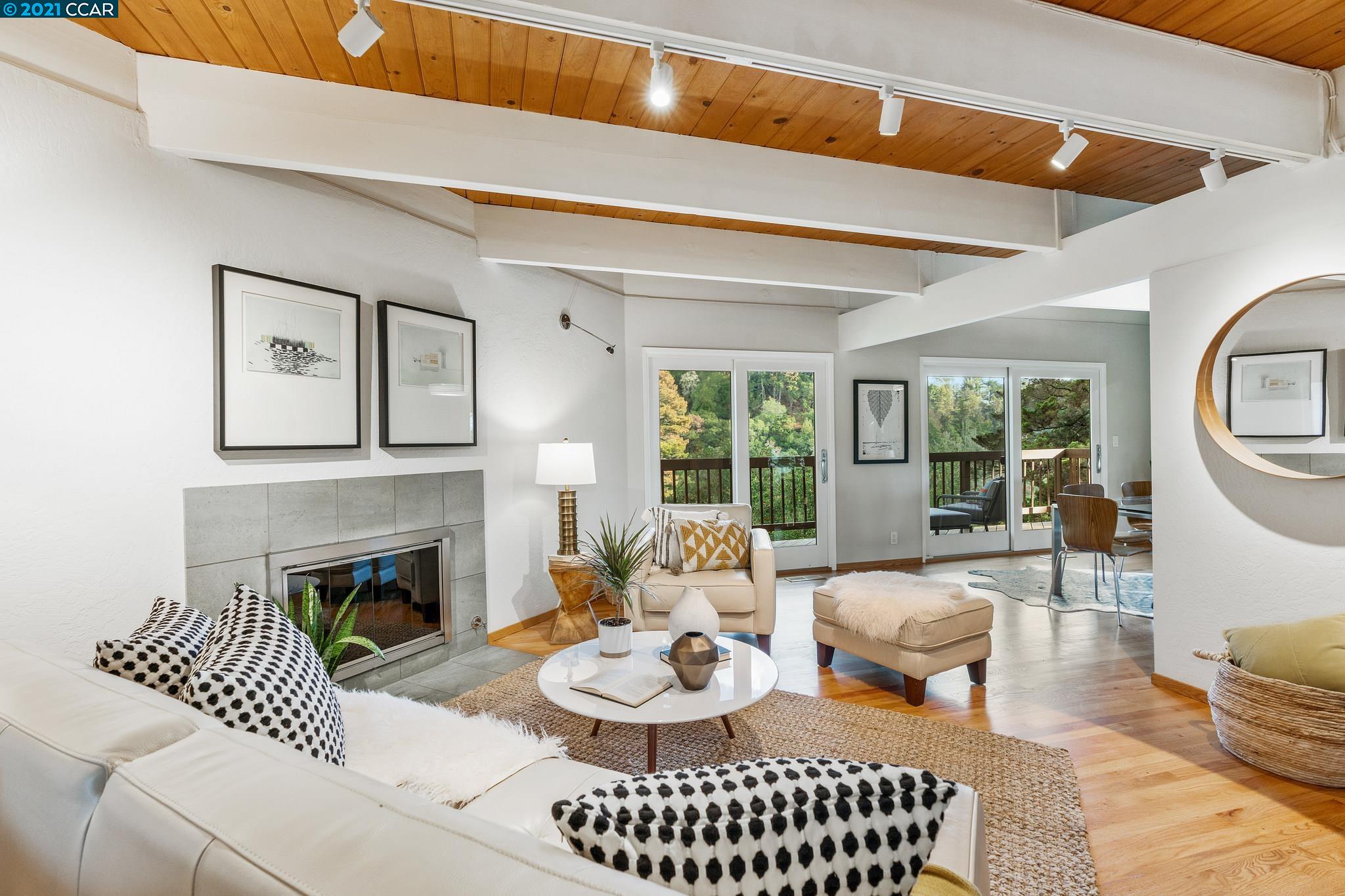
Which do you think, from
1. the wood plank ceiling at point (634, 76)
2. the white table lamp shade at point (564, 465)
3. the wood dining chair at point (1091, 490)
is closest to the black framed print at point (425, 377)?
the white table lamp shade at point (564, 465)

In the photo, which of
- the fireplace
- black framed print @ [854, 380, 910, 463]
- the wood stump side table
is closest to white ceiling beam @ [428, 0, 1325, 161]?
the fireplace

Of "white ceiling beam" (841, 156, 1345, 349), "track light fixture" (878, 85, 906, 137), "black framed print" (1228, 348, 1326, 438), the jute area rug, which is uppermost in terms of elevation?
"track light fixture" (878, 85, 906, 137)

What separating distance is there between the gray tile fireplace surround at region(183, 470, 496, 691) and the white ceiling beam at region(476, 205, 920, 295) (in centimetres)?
143

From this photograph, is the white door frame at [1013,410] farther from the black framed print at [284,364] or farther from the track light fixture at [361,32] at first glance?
the track light fixture at [361,32]

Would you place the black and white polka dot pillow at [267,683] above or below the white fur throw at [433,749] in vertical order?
above

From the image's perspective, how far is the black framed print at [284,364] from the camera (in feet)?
8.38

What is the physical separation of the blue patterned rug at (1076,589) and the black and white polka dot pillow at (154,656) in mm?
4714

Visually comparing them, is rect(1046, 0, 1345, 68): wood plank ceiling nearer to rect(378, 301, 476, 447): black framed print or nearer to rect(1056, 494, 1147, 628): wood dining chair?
rect(1056, 494, 1147, 628): wood dining chair

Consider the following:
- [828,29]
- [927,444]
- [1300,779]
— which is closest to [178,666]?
[828,29]

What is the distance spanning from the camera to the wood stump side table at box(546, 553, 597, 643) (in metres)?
3.88

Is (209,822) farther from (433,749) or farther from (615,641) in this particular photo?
(615,641)

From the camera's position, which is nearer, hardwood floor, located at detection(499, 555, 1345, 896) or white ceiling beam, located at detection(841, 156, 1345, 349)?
hardwood floor, located at detection(499, 555, 1345, 896)

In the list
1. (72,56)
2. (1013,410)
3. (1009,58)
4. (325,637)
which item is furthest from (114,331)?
(1013,410)

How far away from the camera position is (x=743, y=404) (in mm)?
5500
